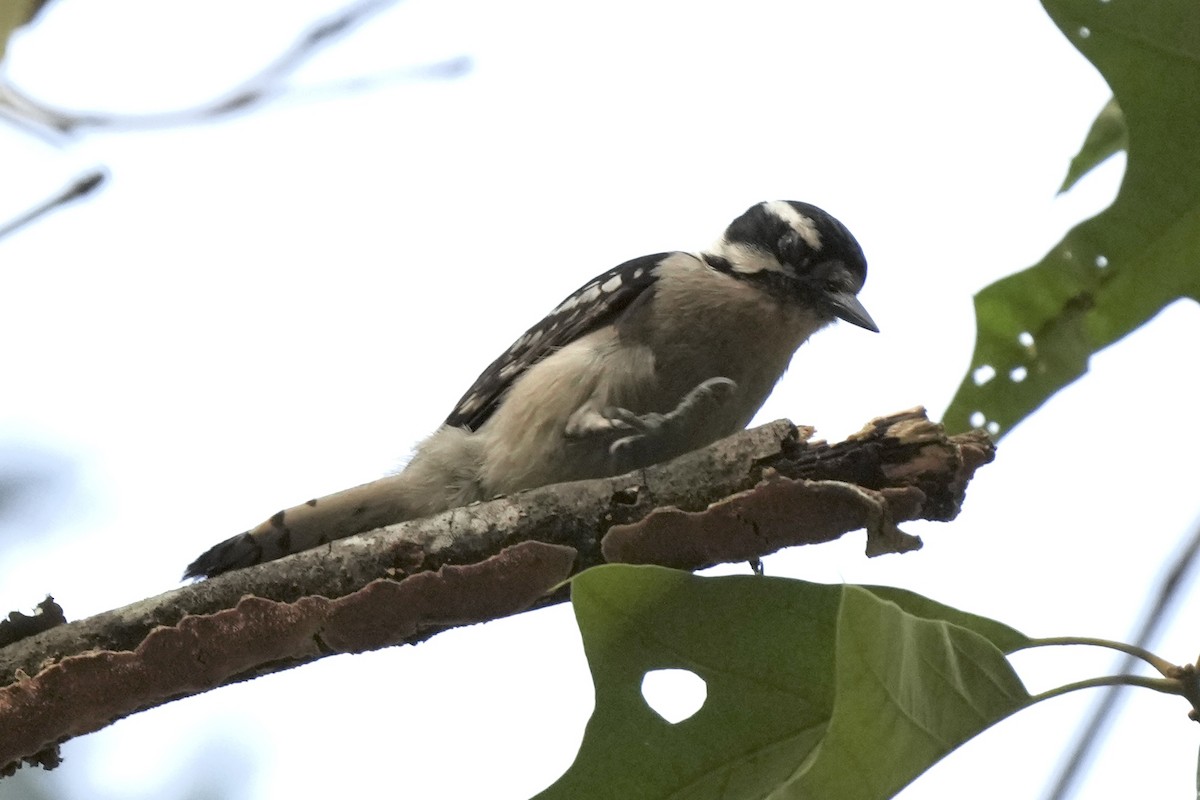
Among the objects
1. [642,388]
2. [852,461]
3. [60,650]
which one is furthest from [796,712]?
[642,388]

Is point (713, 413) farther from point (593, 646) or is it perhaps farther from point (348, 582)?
point (593, 646)

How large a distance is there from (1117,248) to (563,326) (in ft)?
7.10

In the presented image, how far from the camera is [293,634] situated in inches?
109

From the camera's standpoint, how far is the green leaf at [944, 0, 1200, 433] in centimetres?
255

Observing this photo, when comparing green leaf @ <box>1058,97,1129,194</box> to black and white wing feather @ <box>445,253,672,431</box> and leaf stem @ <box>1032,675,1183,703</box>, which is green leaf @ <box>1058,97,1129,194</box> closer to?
leaf stem @ <box>1032,675,1183,703</box>

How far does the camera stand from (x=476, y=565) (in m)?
2.78

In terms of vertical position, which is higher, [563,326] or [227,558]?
[563,326]

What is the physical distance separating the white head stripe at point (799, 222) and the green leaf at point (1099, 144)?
157 centimetres

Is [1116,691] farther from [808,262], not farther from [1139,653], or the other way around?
A: [808,262]

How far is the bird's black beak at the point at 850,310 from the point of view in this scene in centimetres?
448

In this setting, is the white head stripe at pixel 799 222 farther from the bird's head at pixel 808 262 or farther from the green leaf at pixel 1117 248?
the green leaf at pixel 1117 248

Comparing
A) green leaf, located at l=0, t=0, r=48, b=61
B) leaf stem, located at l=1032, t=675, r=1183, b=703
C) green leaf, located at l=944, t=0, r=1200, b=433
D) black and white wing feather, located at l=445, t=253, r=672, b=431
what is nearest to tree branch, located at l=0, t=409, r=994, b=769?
green leaf, located at l=944, t=0, r=1200, b=433

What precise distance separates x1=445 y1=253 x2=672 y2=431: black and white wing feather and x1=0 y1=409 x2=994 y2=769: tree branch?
160 cm

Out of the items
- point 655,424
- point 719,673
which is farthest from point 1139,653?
point 655,424
